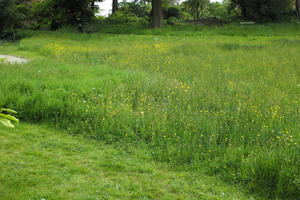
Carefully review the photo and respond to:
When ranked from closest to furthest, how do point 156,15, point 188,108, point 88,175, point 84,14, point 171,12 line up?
point 88,175
point 188,108
point 156,15
point 84,14
point 171,12

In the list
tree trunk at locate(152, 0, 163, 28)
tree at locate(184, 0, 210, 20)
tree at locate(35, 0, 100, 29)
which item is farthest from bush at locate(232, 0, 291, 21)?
tree at locate(35, 0, 100, 29)

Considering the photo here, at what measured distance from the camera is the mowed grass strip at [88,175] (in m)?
4.96

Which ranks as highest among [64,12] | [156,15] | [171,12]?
[171,12]

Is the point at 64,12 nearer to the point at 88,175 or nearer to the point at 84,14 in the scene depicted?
the point at 84,14

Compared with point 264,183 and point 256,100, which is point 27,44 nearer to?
point 256,100

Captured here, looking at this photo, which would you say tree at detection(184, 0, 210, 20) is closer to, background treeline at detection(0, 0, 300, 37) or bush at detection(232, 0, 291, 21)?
background treeline at detection(0, 0, 300, 37)

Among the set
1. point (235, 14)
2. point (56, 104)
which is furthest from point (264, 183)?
point (235, 14)

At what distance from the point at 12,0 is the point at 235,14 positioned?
1855 cm

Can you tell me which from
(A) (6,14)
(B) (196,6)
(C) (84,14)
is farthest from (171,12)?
(A) (6,14)

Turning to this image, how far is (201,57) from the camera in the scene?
14266 millimetres

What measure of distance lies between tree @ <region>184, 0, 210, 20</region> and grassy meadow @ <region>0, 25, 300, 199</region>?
26226 mm

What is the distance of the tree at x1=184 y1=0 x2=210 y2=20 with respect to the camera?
38.5 m

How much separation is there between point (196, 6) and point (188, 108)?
3357 centimetres

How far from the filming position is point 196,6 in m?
39.1
